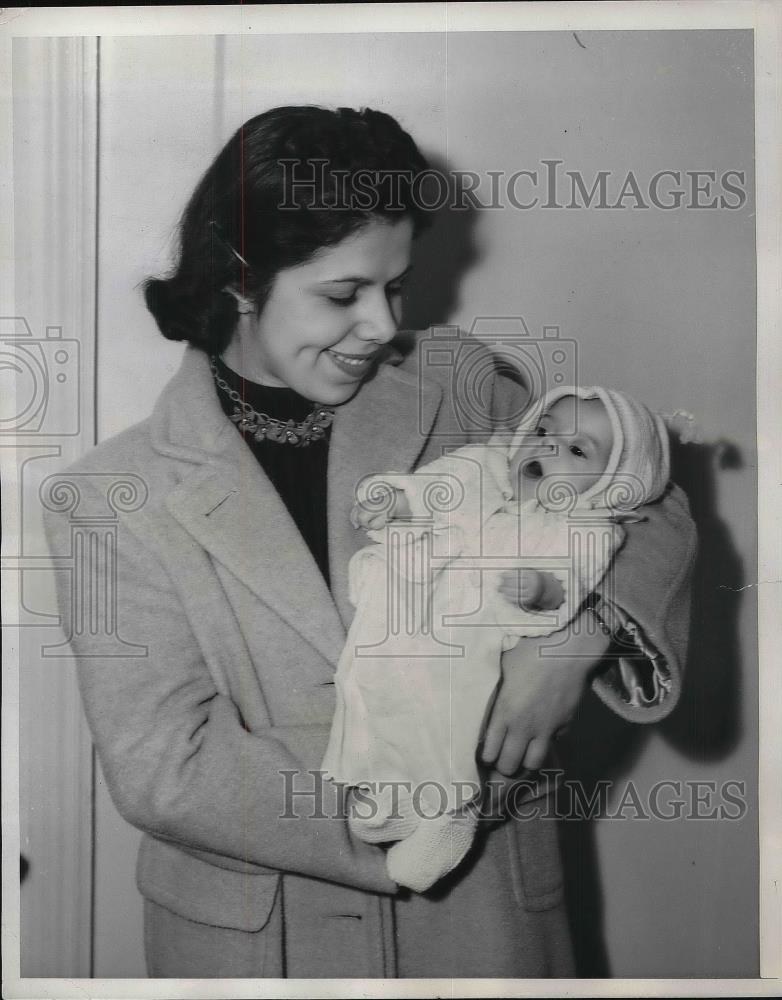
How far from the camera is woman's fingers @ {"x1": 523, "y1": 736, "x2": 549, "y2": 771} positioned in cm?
124

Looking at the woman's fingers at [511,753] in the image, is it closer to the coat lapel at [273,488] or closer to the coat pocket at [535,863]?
the coat pocket at [535,863]

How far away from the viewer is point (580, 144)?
1.31 m

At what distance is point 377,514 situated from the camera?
126cm

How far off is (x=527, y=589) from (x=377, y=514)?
8.0 inches

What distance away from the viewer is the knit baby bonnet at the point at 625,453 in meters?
1.19

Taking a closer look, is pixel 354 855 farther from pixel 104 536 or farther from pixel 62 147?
pixel 62 147

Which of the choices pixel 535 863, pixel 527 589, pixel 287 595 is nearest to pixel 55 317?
pixel 287 595

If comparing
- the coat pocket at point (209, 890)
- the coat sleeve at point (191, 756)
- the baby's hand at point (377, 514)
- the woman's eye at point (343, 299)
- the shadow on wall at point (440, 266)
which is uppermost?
the shadow on wall at point (440, 266)

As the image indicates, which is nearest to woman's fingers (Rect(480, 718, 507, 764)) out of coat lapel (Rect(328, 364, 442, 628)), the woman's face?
coat lapel (Rect(328, 364, 442, 628))

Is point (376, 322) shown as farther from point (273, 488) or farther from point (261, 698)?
point (261, 698)

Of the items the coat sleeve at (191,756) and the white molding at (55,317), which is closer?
the coat sleeve at (191,756)

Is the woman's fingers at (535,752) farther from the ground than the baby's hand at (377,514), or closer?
closer

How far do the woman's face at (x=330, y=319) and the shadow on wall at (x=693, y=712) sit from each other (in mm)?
133

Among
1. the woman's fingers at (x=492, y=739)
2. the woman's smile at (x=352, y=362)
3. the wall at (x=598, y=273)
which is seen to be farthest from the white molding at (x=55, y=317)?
the woman's fingers at (x=492, y=739)
